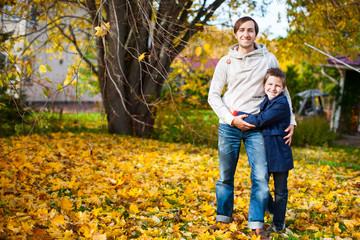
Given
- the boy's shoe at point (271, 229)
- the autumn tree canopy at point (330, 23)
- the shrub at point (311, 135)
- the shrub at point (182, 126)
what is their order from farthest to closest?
1. the shrub at point (311, 135)
2. the shrub at point (182, 126)
3. the autumn tree canopy at point (330, 23)
4. the boy's shoe at point (271, 229)

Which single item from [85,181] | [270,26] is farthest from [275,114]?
[270,26]

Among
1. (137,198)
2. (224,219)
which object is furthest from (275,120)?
(137,198)

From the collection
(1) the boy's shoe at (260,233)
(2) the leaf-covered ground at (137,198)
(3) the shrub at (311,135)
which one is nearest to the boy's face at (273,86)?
(1) the boy's shoe at (260,233)

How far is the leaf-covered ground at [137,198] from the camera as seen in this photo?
3049 millimetres

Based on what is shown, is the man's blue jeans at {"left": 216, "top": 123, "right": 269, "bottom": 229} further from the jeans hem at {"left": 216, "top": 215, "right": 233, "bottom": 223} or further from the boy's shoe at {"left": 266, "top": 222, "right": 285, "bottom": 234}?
the boy's shoe at {"left": 266, "top": 222, "right": 285, "bottom": 234}

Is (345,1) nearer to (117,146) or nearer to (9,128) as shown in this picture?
(117,146)

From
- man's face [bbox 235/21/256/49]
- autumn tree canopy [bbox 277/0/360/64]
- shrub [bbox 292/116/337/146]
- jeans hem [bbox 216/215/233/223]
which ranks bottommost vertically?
jeans hem [bbox 216/215/233/223]

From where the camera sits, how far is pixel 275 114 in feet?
9.66

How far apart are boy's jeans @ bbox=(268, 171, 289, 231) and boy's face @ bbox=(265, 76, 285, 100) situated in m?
0.68

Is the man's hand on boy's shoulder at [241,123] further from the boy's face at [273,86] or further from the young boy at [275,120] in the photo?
the boy's face at [273,86]

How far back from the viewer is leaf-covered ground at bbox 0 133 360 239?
3.05 m

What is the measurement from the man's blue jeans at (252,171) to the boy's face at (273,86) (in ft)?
1.08

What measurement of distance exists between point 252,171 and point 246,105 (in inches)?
22.1

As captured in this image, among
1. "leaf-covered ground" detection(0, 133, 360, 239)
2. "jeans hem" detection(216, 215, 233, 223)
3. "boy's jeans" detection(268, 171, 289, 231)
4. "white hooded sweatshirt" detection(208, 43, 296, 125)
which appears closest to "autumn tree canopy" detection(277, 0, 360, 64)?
"leaf-covered ground" detection(0, 133, 360, 239)
